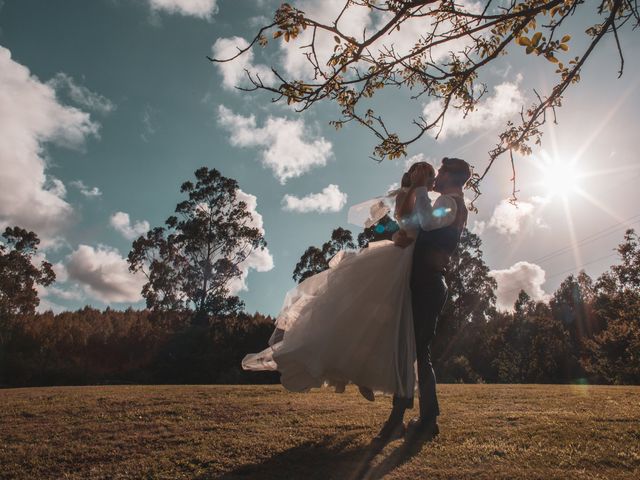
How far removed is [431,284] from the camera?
4.50 m

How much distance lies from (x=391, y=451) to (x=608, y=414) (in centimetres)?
345

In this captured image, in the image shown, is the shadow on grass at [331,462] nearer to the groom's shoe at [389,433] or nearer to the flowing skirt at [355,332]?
the groom's shoe at [389,433]

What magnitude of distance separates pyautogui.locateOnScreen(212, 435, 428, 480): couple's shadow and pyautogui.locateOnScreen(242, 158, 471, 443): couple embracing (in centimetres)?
31

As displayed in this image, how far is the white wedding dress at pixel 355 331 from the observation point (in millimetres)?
4133

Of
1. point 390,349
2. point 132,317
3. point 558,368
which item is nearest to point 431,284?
point 390,349

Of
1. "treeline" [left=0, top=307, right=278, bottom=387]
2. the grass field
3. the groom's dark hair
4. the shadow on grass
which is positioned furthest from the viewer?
"treeline" [left=0, top=307, right=278, bottom=387]

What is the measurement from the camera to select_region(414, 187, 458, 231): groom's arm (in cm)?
441

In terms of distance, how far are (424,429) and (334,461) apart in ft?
3.70

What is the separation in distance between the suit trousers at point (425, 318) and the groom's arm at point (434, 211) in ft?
1.57

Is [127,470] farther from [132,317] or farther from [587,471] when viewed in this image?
[132,317]

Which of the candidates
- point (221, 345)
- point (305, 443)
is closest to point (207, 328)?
point (221, 345)

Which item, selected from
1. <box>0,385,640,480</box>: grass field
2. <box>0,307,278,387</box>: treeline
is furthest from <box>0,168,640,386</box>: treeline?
<box>0,385,640,480</box>: grass field

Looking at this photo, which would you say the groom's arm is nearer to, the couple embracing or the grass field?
the couple embracing

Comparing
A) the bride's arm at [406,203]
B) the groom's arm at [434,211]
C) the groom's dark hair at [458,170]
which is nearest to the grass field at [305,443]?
the groom's arm at [434,211]
